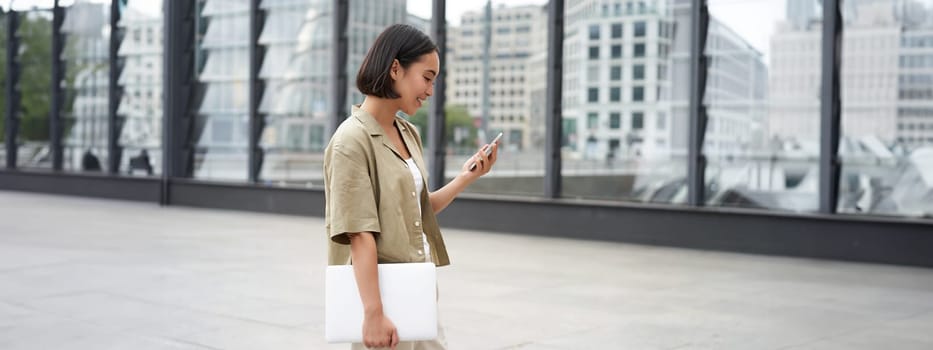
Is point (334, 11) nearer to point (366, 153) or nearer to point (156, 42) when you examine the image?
point (156, 42)

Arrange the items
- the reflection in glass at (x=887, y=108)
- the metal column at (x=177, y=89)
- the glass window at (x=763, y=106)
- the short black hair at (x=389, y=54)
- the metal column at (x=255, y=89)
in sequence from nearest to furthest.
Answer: the short black hair at (x=389, y=54) → the reflection in glass at (x=887, y=108) → the glass window at (x=763, y=106) → the metal column at (x=255, y=89) → the metal column at (x=177, y=89)

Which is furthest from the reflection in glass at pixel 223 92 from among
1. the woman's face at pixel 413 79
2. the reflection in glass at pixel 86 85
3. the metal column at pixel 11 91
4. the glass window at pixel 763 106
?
the woman's face at pixel 413 79

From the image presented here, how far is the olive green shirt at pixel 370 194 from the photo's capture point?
8.42 ft

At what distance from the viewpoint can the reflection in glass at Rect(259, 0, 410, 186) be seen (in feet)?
55.8

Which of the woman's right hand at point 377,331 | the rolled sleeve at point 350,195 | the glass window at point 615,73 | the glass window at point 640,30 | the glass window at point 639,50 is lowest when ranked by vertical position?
the woman's right hand at point 377,331

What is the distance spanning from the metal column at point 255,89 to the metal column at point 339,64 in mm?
1907

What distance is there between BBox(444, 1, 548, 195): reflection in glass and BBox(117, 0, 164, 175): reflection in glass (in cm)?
760

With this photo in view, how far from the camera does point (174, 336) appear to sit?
613cm

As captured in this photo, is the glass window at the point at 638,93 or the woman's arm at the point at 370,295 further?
the glass window at the point at 638,93

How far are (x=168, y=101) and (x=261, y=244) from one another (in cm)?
815

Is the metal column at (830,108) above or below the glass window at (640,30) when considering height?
below

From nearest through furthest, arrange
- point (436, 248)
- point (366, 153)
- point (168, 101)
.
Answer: point (366, 153) → point (436, 248) → point (168, 101)

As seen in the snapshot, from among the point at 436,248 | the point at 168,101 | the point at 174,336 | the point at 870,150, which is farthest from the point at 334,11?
the point at 436,248

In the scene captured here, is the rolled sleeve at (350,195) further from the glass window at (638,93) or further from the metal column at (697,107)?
the glass window at (638,93)
